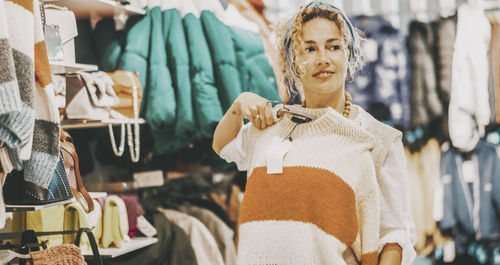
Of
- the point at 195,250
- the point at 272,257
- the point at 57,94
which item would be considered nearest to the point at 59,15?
the point at 57,94

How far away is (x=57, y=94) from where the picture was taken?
6.81 feet

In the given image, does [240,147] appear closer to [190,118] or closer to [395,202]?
[395,202]

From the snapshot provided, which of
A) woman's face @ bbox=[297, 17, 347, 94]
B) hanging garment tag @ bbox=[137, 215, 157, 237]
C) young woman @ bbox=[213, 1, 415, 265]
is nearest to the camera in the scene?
young woman @ bbox=[213, 1, 415, 265]

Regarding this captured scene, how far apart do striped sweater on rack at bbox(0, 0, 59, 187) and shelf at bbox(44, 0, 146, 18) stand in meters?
1.03

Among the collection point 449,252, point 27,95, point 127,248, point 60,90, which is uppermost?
point 27,95

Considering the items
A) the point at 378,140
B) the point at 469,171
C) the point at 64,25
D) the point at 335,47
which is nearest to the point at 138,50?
the point at 64,25

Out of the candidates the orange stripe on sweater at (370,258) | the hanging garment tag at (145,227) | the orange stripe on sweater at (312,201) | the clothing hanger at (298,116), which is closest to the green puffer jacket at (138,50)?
the hanging garment tag at (145,227)

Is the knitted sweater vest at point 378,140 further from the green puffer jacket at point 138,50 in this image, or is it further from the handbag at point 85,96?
the green puffer jacket at point 138,50

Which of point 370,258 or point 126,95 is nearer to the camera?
point 370,258

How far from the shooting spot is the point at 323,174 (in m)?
1.29

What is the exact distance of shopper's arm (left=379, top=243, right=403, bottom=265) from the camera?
1295 mm

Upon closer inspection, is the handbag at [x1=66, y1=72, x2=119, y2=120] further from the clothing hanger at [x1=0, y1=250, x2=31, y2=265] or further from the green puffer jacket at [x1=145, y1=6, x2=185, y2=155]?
the clothing hanger at [x1=0, y1=250, x2=31, y2=265]

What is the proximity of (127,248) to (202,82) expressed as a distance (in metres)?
0.81

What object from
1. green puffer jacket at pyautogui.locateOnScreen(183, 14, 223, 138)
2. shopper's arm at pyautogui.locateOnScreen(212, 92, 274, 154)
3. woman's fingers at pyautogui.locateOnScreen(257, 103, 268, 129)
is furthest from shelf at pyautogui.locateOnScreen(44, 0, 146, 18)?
woman's fingers at pyautogui.locateOnScreen(257, 103, 268, 129)
